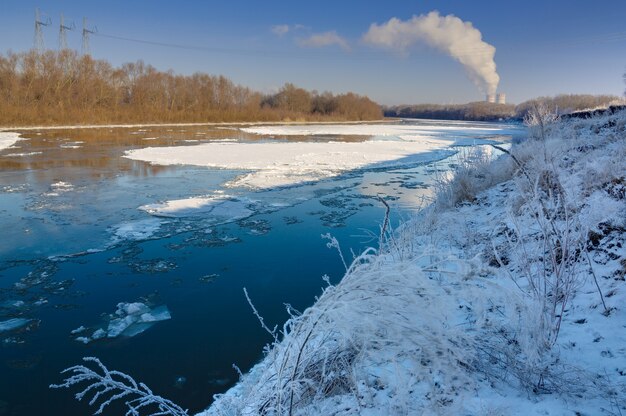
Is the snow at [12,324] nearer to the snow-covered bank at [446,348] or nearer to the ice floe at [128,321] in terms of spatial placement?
the ice floe at [128,321]

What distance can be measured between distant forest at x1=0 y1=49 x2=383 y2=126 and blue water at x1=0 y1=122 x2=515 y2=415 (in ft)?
141

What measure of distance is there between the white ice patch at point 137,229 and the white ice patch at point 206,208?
24.0 inches

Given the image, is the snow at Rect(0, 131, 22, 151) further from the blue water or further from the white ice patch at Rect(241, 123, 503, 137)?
the white ice patch at Rect(241, 123, 503, 137)

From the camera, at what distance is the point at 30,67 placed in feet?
173

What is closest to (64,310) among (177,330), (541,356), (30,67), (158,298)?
(158,298)

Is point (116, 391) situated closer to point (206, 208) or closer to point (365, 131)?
point (206, 208)

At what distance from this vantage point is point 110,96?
58938 millimetres

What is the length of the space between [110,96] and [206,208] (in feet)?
189

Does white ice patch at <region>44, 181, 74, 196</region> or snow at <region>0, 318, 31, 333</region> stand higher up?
white ice patch at <region>44, 181, 74, 196</region>

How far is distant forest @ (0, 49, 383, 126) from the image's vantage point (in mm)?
48781

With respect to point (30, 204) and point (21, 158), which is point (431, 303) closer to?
point (30, 204)

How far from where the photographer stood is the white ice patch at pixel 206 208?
9.34 metres

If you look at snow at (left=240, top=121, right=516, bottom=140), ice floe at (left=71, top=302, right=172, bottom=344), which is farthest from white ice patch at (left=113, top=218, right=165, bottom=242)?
snow at (left=240, top=121, right=516, bottom=140)

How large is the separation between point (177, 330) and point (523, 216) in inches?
181
